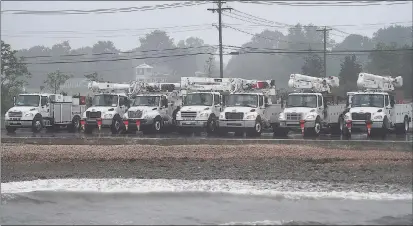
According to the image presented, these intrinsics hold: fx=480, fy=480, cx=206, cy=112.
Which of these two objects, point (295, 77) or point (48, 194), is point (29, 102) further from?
point (48, 194)

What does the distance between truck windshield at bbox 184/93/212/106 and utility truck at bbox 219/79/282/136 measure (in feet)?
3.51

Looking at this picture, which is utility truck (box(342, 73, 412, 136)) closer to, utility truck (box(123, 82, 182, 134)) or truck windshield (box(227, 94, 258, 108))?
truck windshield (box(227, 94, 258, 108))

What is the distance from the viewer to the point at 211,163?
45.8ft

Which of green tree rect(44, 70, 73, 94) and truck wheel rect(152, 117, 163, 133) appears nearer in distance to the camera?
truck wheel rect(152, 117, 163, 133)

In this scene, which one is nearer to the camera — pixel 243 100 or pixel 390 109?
pixel 390 109

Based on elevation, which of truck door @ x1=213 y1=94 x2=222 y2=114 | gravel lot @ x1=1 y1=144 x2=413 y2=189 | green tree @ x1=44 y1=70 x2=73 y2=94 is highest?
green tree @ x1=44 y1=70 x2=73 y2=94

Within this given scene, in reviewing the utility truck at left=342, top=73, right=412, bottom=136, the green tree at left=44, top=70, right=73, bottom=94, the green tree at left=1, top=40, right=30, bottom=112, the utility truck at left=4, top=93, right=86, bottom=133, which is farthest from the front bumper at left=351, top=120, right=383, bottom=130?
the green tree at left=44, top=70, right=73, bottom=94

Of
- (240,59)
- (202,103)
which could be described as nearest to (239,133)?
(202,103)

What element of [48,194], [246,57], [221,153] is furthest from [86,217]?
[246,57]

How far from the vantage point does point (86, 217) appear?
770 cm

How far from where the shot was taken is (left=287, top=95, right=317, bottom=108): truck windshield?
24.1 meters

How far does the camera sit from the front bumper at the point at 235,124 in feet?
78.8

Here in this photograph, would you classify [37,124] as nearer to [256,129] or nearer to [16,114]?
[16,114]

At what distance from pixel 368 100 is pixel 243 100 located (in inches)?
245
